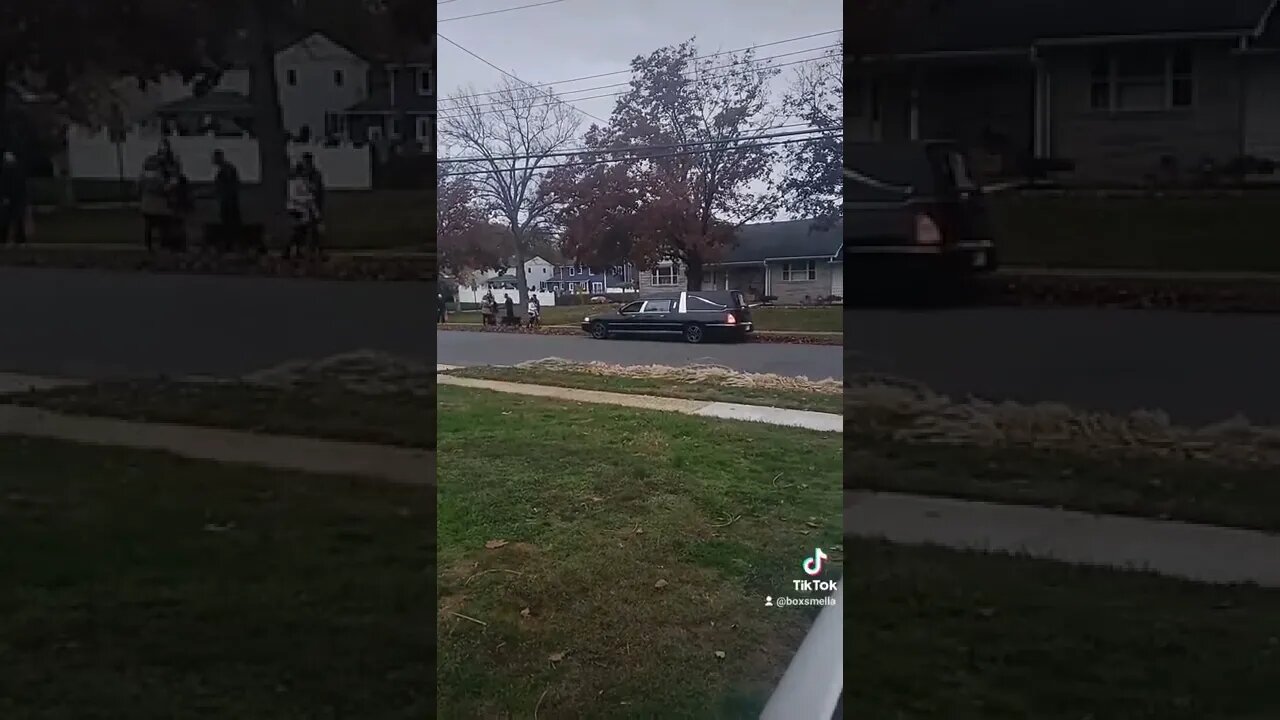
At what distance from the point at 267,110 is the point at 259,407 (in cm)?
108

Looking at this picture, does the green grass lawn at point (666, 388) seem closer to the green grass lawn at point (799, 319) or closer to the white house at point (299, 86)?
the green grass lawn at point (799, 319)

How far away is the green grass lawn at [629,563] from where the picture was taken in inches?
87.3

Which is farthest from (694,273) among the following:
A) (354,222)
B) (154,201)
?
(154,201)

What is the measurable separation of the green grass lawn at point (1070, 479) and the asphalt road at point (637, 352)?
10.1 inches

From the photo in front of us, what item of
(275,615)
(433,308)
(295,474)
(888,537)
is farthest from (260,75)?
(888,537)

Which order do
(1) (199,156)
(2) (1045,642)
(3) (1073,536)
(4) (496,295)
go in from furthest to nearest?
(1) (199,156)
(4) (496,295)
(3) (1073,536)
(2) (1045,642)

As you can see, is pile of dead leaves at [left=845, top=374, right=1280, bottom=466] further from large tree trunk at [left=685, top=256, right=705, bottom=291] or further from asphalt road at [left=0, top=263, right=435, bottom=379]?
asphalt road at [left=0, top=263, right=435, bottom=379]

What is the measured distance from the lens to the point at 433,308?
8.45 feet

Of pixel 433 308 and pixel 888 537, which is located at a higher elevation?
pixel 433 308

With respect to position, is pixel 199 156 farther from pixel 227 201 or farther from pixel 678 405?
pixel 678 405

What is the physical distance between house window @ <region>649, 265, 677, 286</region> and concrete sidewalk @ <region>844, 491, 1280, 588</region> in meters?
0.82

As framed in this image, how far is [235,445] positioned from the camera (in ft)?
9.95

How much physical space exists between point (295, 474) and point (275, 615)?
587 millimetres

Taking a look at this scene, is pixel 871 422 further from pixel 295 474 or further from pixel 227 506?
pixel 227 506
